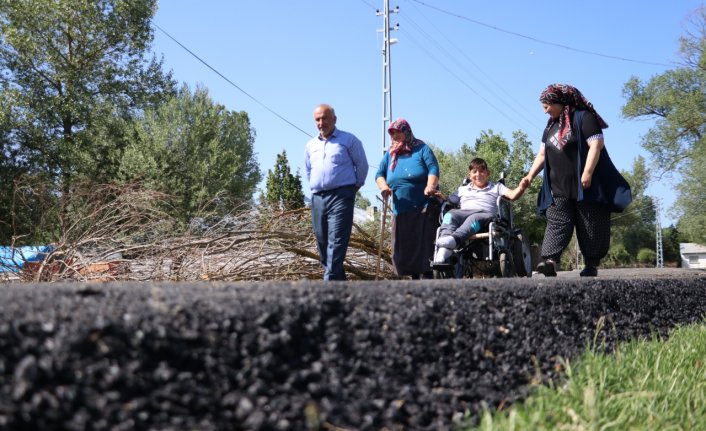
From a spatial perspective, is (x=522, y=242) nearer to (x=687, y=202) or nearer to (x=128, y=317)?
(x=128, y=317)

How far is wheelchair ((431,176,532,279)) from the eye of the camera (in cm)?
756

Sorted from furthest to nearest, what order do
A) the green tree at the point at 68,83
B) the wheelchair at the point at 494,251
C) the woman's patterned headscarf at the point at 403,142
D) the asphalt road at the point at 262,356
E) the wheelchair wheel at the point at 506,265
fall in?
1. the green tree at the point at 68,83
2. the woman's patterned headscarf at the point at 403,142
3. the wheelchair wheel at the point at 506,265
4. the wheelchair at the point at 494,251
5. the asphalt road at the point at 262,356

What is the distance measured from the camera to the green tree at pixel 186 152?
114ft

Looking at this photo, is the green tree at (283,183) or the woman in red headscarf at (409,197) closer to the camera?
the woman in red headscarf at (409,197)

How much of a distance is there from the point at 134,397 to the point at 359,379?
81cm

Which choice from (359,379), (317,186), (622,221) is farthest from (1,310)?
(622,221)

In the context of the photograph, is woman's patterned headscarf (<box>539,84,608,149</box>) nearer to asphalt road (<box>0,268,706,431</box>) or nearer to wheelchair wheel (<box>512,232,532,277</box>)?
wheelchair wheel (<box>512,232,532,277</box>)

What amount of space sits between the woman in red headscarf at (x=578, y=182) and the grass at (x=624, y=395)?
1905 millimetres

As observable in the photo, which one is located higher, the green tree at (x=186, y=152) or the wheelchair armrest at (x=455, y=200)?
the green tree at (x=186, y=152)

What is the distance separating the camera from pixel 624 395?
3.31 m

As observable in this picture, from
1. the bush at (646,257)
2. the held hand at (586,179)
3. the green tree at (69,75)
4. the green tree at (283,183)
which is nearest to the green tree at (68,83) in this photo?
the green tree at (69,75)

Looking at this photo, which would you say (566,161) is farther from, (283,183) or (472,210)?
(283,183)

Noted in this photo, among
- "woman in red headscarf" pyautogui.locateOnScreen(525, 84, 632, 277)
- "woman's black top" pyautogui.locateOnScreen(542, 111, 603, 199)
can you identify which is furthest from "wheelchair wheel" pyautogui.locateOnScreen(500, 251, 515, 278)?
"woman's black top" pyautogui.locateOnScreen(542, 111, 603, 199)

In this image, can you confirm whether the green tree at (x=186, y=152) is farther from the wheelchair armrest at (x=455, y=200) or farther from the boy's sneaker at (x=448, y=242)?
the boy's sneaker at (x=448, y=242)
